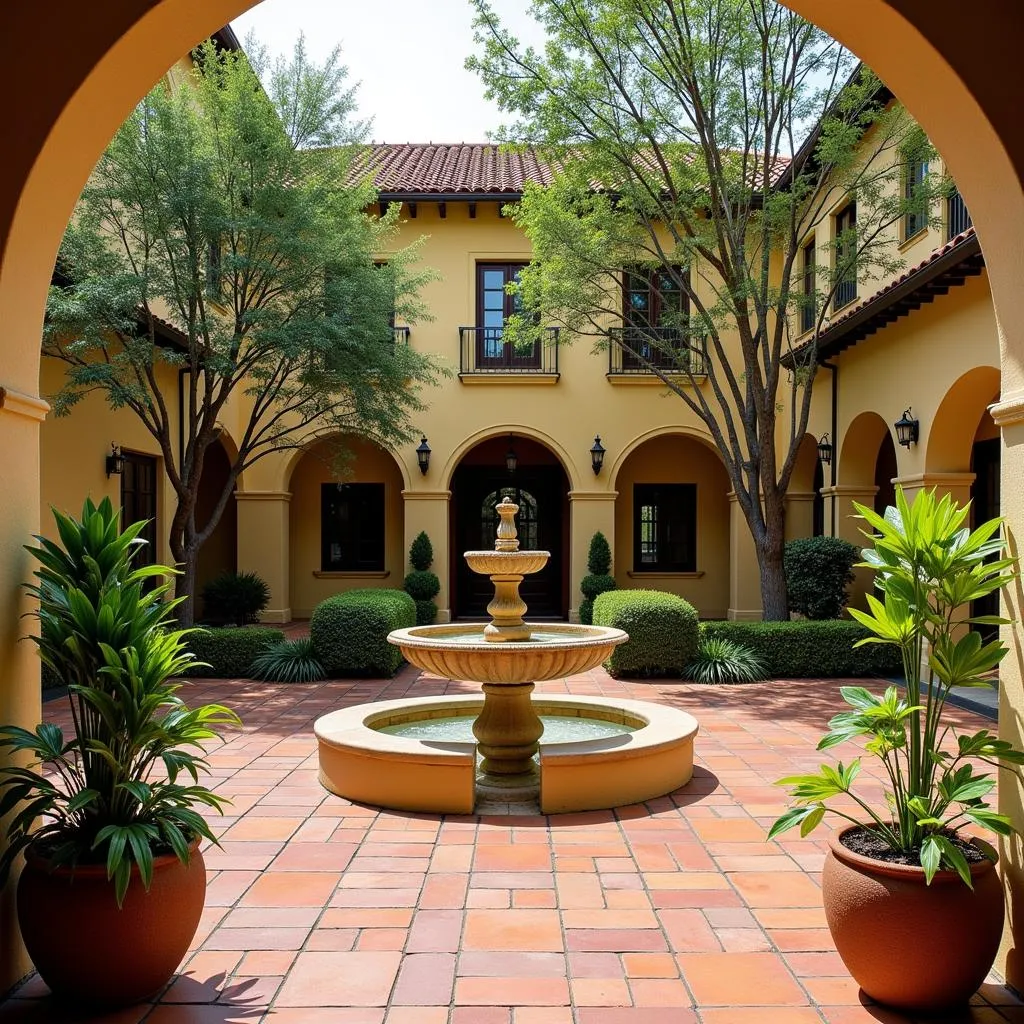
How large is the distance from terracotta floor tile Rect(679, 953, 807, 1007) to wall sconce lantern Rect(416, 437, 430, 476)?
1299cm

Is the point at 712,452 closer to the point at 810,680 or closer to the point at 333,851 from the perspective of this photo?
the point at 810,680

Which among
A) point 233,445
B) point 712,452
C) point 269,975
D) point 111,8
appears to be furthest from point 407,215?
point 269,975

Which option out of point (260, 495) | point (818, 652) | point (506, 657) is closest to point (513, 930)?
point (506, 657)

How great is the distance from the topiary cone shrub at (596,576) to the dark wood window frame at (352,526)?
4.58 meters

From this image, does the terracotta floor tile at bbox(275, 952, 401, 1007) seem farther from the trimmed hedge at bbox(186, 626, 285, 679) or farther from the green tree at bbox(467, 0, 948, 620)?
the green tree at bbox(467, 0, 948, 620)

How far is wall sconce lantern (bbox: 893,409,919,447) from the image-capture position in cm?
1091

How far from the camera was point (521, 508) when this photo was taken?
59.6 ft

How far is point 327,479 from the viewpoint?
17797mm

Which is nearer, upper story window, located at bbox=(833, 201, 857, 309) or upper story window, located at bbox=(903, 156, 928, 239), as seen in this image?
upper story window, located at bbox=(903, 156, 928, 239)

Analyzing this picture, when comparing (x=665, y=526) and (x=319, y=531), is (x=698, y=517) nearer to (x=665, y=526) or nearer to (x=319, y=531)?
(x=665, y=526)

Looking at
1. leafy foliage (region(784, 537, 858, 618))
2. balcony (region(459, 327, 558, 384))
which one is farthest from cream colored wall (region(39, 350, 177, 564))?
leafy foliage (region(784, 537, 858, 618))

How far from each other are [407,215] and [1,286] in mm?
13838

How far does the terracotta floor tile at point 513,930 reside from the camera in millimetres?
3646

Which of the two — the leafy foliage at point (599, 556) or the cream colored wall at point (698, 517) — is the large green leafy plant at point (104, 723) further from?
the cream colored wall at point (698, 517)
